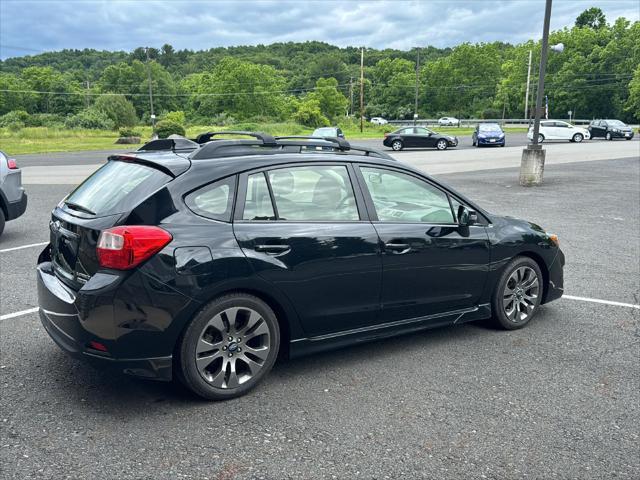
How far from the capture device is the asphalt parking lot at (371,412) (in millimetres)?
3014

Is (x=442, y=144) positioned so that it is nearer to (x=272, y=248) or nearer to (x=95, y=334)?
(x=272, y=248)

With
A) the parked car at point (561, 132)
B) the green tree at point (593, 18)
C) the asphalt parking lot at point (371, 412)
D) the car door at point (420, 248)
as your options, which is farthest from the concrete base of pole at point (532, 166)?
the green tree at point (593, 18)

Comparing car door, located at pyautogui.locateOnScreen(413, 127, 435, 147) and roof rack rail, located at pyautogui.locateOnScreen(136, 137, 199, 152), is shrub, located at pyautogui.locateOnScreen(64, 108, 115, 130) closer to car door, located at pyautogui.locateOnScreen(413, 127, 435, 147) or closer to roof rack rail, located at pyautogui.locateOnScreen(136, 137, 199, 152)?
car door, located at pyautogui.locateOnScreen(413, 127, 435, 147)

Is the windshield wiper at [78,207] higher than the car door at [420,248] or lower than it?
higher

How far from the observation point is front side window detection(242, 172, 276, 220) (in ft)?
12.5

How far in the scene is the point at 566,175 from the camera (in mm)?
19797

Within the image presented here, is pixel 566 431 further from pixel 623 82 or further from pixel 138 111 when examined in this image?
pixel 138 111

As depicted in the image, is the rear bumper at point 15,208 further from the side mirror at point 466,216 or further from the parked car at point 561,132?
the parked car at point 561,132

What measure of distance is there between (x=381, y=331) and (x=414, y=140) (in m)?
32.2

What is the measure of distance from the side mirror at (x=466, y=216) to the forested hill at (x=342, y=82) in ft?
247

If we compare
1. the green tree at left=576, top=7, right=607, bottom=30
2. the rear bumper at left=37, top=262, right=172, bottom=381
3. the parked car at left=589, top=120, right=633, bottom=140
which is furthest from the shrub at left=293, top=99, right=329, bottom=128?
the rear bumper at left=37, top=262, right=172, bottom=381

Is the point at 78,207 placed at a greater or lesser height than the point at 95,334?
greater

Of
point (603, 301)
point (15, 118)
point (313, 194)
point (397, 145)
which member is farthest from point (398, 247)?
point (15, 118)

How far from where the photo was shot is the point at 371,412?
3.58 meters
